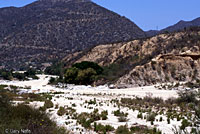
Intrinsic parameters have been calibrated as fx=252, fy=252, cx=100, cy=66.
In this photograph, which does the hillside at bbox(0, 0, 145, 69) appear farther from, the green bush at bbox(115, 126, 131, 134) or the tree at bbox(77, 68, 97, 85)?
the green bush at bbox(115, 126, 131, 134)

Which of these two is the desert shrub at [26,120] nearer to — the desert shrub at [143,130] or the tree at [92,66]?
the desert shrub at [143,130]

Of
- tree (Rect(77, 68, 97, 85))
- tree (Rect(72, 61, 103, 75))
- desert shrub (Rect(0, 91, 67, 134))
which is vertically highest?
tree (Rect(72, 61, 103, 75))

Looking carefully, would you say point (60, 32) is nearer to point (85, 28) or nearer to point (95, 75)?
point (85, 28)

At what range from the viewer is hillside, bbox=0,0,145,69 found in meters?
99.2

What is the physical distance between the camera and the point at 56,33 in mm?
107438

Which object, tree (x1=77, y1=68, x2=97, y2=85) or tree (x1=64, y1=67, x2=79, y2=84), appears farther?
tree (x1=64, y1=67, x2=79, y2=84)

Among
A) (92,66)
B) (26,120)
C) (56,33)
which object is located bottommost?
(26,120)

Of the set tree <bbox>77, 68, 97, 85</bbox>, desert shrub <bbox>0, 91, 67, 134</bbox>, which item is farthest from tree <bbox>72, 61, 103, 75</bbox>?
desert shrub <bbox>0, 91, 67, 134</bbox>

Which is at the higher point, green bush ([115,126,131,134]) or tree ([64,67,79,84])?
tree ([64,67,79,84])

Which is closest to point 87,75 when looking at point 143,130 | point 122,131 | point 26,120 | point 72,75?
point 72,75

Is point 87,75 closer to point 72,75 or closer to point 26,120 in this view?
point 72,75

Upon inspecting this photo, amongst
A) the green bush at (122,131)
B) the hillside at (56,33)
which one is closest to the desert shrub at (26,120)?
the green bush at (122,131)

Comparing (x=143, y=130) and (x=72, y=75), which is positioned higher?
(x=72, y=75)

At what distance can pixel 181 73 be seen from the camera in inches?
1237
